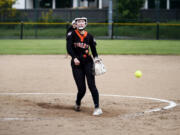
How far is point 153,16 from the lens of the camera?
124ft

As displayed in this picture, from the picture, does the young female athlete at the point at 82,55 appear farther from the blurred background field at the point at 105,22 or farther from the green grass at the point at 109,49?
the blurred background field at the point at 105,22

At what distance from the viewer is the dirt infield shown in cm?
605

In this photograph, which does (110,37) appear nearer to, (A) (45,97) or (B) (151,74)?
(B) (151,74)

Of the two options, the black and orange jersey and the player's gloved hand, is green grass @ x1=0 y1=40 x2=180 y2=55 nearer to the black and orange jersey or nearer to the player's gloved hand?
the black and orange jersey

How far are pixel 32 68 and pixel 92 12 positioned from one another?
84.2ft

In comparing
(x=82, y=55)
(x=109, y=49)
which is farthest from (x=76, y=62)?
(x=109, y=49)

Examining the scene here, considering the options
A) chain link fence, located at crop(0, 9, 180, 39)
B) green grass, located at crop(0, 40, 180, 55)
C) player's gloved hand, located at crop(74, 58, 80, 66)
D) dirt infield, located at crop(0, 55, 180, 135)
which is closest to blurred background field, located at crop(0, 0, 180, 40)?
chain link fence, located at crop(0, 9, 180, 39)

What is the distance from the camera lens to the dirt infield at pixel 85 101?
605 centimetres

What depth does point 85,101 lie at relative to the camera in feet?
28.6

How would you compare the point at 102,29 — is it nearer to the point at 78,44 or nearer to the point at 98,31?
the point at 98,31

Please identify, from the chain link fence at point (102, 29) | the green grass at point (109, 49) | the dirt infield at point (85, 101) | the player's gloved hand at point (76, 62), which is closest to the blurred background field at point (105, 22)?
the chain link fence at point (102, 29)

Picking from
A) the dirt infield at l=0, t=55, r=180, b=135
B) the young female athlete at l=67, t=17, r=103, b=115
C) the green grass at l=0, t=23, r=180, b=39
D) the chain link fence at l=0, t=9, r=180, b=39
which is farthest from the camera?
the green grass at l=0, t=23, r=180, b=39

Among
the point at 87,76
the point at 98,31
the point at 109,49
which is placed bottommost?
the point at 109,49

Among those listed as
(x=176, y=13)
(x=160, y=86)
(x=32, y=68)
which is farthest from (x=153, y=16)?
(x=160, y=86)
